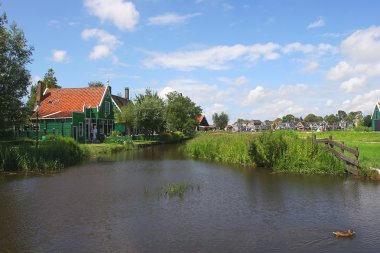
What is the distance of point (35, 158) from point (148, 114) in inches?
1240

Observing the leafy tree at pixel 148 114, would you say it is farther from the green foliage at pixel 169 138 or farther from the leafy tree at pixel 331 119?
the leafy tree at pixel 331 119

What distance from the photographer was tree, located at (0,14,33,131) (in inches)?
1101

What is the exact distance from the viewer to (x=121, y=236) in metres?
10.4

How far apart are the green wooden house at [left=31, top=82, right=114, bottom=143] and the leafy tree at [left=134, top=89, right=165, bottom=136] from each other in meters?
5.04

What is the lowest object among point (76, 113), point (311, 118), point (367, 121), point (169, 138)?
point (169, 138)

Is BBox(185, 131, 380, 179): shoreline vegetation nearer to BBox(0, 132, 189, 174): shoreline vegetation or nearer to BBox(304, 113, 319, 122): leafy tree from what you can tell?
BBox(0, 132, 189, 174): shoreline vegetation

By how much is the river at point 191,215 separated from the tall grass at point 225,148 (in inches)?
279

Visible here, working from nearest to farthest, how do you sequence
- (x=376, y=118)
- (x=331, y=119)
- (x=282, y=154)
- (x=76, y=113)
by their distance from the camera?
(x=282, y=154) → (x=76, y=113) → (x=376, y=118) → (x=331, y=119)

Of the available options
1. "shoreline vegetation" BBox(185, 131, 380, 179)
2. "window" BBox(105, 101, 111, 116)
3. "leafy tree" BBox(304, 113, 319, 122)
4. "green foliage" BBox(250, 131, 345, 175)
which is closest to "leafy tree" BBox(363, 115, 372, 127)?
"window" BBox(105, 101, 111, 116)

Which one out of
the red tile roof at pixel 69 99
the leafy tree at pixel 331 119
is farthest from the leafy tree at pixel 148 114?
the leafy tree at pixel 331 119

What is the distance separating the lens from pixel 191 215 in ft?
41.0

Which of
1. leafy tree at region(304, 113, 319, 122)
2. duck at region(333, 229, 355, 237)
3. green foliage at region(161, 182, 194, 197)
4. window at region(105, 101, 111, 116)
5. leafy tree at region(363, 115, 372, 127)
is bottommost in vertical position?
duck at region(333, 229, 355, 237)

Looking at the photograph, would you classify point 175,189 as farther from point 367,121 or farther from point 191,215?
point 367,121

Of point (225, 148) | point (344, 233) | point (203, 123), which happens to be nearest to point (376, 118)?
point (225, 148)
